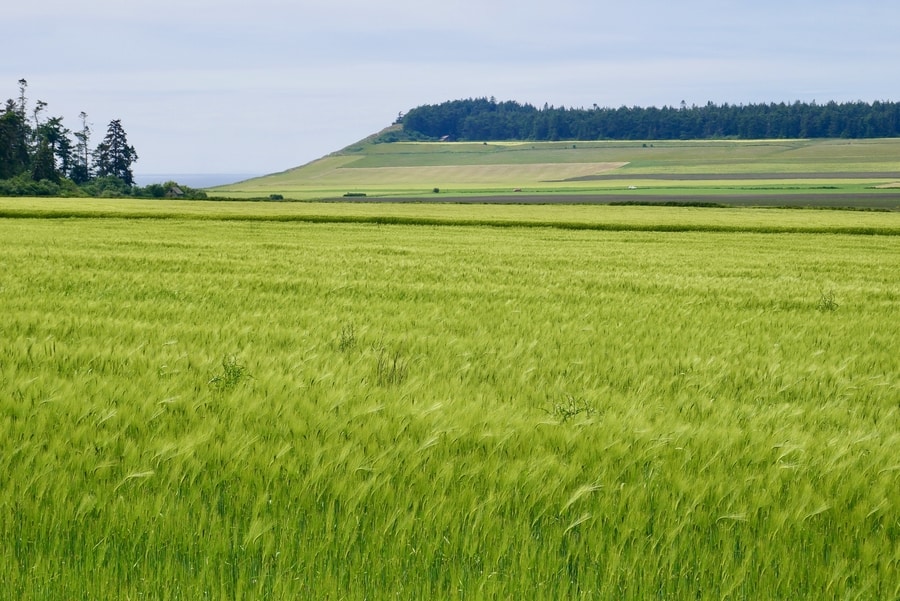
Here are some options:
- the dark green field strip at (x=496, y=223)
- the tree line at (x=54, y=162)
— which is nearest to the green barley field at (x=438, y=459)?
the dark green field strip at (x=496, y=223)

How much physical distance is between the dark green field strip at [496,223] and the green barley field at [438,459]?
32.3m

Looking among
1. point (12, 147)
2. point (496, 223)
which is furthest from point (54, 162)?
point (496, 223)

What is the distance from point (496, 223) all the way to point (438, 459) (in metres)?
38.6

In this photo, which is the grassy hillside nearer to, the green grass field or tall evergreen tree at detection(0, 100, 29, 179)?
the green grass field

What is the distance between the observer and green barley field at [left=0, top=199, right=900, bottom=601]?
2910mm

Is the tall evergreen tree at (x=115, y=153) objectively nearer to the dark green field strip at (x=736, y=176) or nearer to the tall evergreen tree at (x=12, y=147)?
the tall evergreen tree at (x=12, y=147)

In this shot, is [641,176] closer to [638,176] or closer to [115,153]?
[638,176]

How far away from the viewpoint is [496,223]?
42.1 metres

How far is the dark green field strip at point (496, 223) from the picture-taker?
40.2 metres

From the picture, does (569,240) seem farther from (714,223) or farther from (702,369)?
(702,369)

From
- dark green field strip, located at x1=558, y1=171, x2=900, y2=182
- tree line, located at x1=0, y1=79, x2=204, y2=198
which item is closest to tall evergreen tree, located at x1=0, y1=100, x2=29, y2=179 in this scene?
tree line, located at x1=0, y1=79, x2=204, y2=198

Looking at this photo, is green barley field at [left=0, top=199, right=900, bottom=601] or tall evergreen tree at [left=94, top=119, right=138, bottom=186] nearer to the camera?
green barley field at [left=0, top=199, right=900, bottom=601]

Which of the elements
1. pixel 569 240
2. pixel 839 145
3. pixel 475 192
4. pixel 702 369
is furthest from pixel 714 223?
pixel 839 145

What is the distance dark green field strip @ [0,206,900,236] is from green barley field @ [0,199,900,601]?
3228cm
